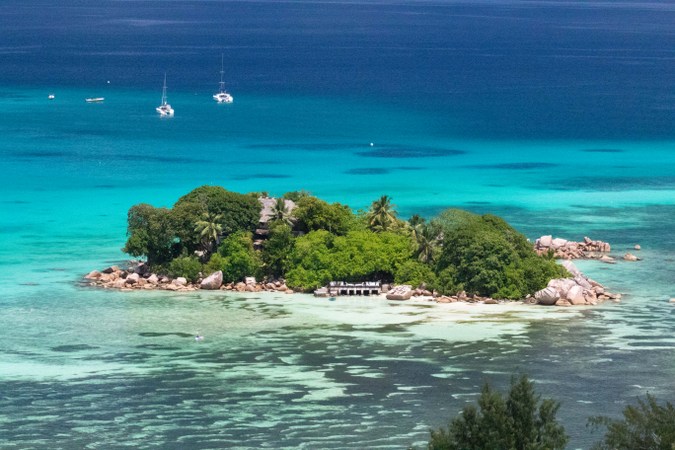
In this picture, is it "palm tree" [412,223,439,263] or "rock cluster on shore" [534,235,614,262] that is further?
"rock cluster on shore" [534,235,614,262]

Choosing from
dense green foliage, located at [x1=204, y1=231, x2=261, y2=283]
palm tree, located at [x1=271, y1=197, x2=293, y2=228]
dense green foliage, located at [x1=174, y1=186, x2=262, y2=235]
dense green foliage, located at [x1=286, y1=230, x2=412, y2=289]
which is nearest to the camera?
dense green foliage, located at [x1=286, y1=230, x2=412, y2=289]

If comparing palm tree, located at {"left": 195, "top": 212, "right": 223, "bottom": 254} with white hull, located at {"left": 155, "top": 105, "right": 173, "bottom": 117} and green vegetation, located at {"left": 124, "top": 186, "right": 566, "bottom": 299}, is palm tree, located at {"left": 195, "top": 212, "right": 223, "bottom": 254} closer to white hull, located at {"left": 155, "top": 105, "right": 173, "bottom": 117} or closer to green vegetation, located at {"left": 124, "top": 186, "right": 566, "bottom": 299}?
green vegetation, located at {"left": 124, "top": 186, "right": 566, "bottom": 299}

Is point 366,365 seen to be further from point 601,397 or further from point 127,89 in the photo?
point 127,89

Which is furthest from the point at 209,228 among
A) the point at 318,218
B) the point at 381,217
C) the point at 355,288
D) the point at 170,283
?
the point at 381,217

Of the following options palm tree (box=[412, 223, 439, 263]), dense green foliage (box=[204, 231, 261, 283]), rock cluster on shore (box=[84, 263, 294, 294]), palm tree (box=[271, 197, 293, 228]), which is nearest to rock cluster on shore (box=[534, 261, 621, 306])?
palm tree (box=[412, 223, 439, 263])

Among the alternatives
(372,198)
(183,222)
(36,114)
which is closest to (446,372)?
(183,222)
